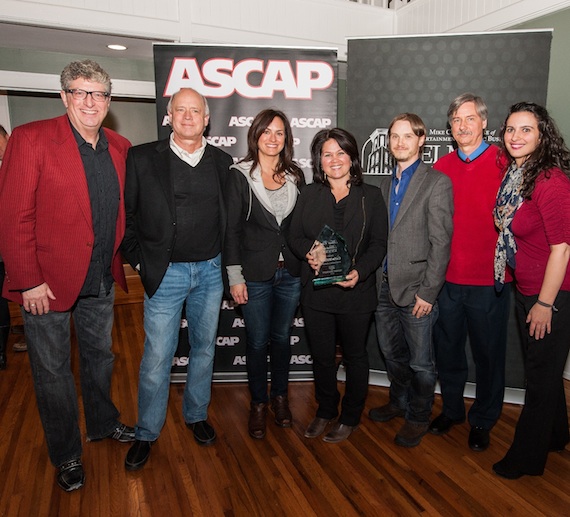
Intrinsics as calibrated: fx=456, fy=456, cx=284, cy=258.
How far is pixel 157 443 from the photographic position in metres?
2.62

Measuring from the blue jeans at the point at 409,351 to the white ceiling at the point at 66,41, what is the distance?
11.5 feet

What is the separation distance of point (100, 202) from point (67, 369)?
0.82 metres

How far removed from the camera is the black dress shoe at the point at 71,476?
2.21m

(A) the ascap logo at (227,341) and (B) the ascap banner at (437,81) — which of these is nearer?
(B) the ascap banner at (437,81)

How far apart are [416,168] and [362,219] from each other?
0.38 m

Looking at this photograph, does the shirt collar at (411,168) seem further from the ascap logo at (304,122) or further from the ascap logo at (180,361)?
the ascap logo at (180,361)

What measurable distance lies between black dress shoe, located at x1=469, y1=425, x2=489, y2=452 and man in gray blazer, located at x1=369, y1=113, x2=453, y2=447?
0.82 feet

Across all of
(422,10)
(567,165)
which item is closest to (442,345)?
(567,165)

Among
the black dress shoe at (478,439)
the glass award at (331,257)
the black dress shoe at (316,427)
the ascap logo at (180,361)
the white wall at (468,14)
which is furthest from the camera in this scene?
the white wall at (468,14)

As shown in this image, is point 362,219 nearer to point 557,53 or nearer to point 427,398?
point 427,398

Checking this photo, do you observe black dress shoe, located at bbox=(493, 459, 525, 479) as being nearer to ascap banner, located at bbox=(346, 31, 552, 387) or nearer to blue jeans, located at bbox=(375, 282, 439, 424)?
blue jeans, located at bbox=(375, 282, 439, 424)

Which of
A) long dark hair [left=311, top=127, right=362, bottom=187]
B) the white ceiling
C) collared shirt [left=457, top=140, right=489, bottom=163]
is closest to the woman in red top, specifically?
collared shirt [left=457, top=140, right=489, bottom=163]

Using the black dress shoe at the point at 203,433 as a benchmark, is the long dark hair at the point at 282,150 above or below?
above

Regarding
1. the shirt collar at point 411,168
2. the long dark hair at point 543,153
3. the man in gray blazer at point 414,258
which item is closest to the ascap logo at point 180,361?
the man in gray blazer at point 414,258
